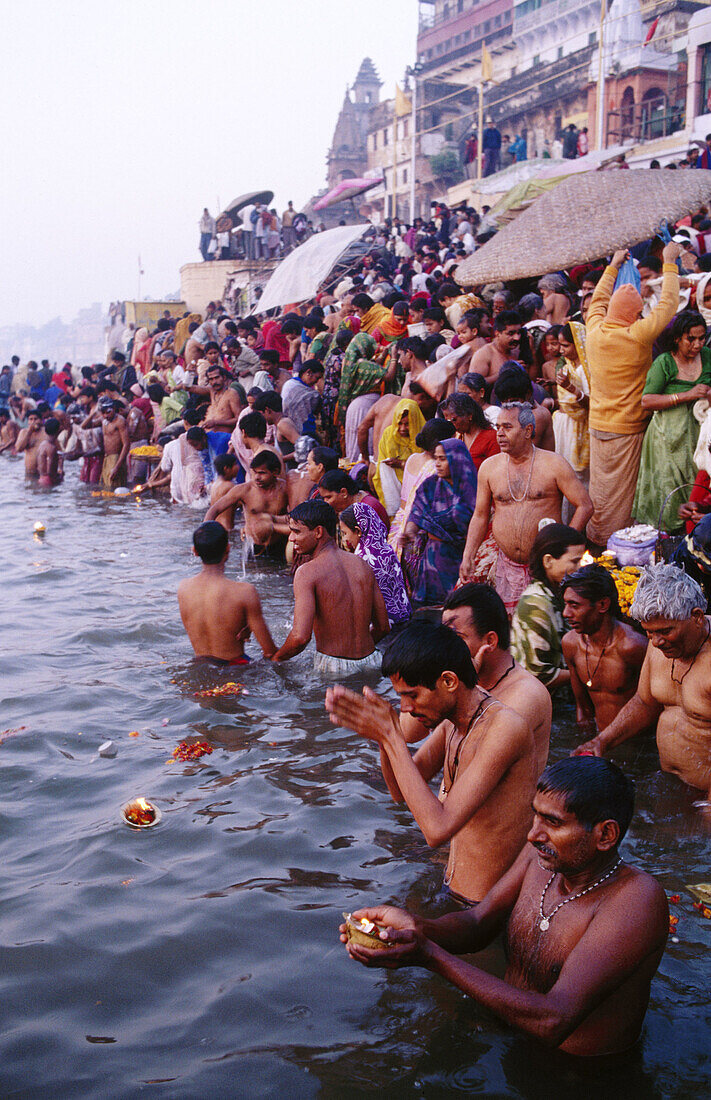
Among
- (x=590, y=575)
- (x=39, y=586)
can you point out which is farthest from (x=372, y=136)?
(x=590, y=575)

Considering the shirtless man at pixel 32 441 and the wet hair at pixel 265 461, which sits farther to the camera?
the shirtless man at pixel 32 441

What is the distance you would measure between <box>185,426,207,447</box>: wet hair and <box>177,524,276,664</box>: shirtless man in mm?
5525

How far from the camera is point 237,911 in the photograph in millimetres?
3525

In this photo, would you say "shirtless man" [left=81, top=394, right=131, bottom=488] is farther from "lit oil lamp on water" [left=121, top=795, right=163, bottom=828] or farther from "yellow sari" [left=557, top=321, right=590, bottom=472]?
"lit oil lamp on water" [left=121, top=795, right=163, bottom=828]

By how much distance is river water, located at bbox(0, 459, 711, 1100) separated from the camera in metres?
2.69

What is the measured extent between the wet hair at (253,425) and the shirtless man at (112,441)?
19.2 ft

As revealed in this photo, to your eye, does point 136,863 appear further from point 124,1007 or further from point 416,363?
point 416,363

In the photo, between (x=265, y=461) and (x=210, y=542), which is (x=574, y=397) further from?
(x=210, y=542)

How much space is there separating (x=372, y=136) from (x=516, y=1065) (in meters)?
60.5

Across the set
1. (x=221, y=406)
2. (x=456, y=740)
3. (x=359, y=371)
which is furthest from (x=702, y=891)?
(x=221, y=406)

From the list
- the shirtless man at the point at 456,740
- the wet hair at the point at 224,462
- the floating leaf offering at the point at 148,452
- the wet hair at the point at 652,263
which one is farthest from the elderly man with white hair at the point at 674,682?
the floating leaf offering at the point at 148,452

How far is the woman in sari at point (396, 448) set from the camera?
7469 mm

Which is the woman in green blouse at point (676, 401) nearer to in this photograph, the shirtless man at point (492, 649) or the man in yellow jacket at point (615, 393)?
the man in yellow jacket at point (615, 393)

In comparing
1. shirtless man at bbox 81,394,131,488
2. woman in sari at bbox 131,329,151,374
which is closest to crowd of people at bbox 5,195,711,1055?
shirtless man at bbox 81,394,131,488
